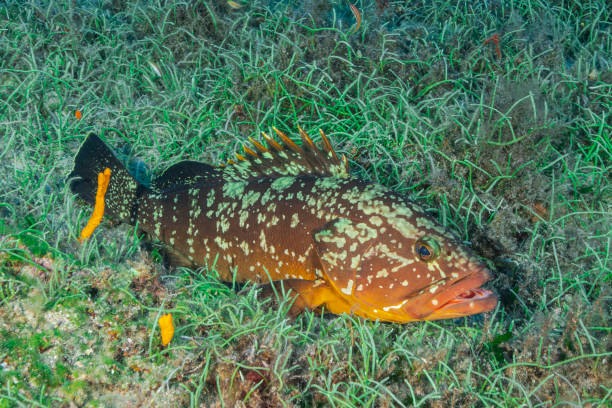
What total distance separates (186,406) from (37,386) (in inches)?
33.5

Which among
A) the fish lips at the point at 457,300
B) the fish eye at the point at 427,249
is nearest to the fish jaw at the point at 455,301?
the fish lips at the point at 457,300

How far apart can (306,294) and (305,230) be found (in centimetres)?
51

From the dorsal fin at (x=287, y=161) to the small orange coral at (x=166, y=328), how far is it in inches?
64.8

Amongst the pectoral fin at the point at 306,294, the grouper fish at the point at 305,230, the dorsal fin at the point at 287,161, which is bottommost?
the pectoral fin at the point at 306,294

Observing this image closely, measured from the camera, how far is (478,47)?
516 centimetres

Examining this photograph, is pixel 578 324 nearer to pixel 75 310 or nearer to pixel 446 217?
pixel 446 217

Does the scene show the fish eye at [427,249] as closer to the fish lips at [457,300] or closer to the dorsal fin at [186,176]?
the fish lips at [457,300]

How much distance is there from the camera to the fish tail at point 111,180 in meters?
4.19

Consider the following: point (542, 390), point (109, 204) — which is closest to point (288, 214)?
point (109, 204)

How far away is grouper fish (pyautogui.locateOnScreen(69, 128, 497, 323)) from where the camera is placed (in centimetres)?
308

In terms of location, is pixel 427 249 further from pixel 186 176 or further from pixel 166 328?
pixel 186 176

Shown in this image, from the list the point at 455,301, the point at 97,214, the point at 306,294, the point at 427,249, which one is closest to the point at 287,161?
the point at 306,294

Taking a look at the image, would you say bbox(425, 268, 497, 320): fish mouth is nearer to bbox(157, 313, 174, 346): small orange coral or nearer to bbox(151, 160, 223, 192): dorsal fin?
bbox(157, 313, 174, 346): small orange coral

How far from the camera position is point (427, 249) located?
3107 mm
